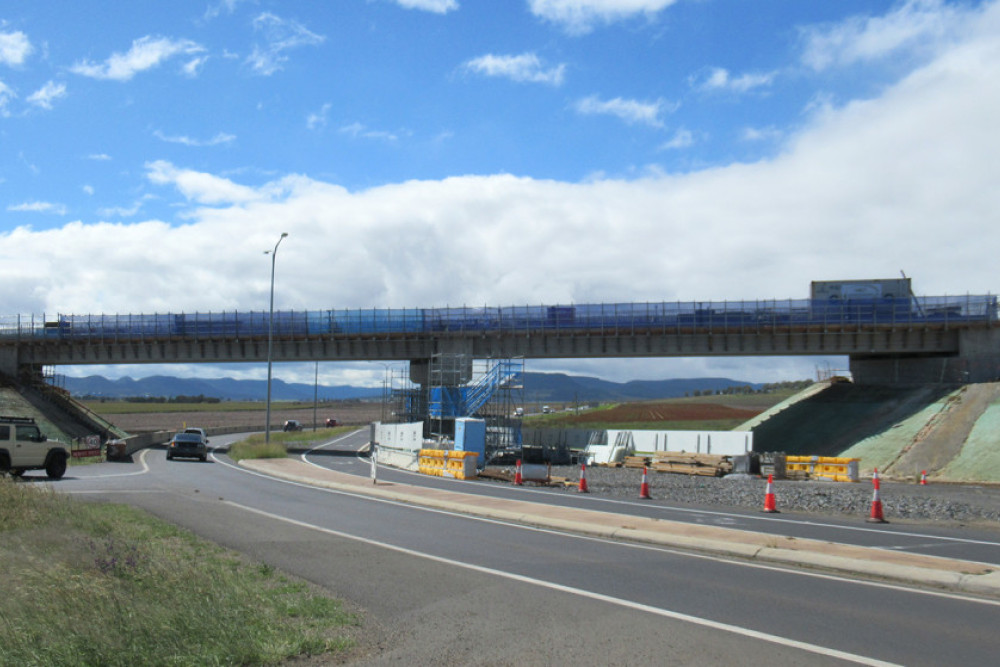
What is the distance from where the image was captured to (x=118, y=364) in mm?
57781

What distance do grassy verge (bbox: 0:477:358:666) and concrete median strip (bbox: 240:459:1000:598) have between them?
634cm

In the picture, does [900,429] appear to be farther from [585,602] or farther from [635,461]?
[585,602]

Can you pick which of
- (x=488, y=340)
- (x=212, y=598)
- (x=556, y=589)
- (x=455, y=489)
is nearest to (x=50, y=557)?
(x=212, y=598)

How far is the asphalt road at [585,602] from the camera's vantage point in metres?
7.02

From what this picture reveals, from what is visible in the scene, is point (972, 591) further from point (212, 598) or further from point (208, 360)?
point (208, 360)

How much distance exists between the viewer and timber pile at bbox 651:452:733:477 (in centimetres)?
3372

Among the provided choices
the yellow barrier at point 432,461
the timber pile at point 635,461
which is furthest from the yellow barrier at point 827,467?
the yellow barrier at point 432,461

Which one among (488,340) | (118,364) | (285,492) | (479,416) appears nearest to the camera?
(285,492)

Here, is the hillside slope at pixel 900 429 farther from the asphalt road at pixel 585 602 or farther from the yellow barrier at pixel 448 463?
the asphalt road at pixel 585 602

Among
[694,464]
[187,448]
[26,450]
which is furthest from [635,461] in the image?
[26,450]

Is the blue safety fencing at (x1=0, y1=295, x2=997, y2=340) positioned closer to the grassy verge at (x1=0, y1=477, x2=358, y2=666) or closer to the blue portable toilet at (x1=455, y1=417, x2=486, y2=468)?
the blue portable toilet at (x1=455, y1=417, x2=486, y2=468)

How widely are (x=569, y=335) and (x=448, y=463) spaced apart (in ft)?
72.4

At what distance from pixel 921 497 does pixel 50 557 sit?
2172 centimetres

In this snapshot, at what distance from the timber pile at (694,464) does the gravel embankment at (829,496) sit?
128cm
